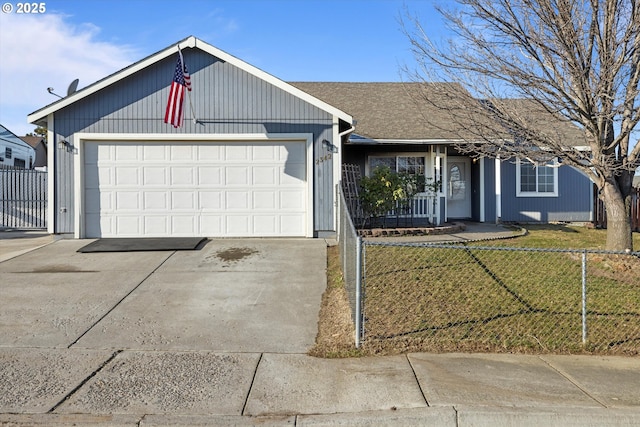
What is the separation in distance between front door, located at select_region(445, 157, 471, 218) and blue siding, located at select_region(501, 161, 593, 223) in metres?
1.17

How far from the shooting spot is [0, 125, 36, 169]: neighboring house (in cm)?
2500

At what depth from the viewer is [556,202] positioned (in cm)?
1560

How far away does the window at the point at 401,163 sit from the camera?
48.7 ft

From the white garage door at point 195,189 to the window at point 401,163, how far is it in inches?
150

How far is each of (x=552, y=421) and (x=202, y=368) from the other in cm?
320

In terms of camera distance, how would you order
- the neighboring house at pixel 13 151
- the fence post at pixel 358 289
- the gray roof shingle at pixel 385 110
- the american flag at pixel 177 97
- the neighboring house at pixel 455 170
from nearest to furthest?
the fence post at pixel 358 289, the american flag at pixel 177 97, the gray roof shingle at pixel 385 110, the neighboring house at pixel 455 170, the neighboring house at pixel 13 151

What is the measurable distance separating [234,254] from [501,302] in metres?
5.45

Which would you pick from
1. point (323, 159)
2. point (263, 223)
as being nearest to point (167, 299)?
point (263, 223)

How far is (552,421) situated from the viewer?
3.86m

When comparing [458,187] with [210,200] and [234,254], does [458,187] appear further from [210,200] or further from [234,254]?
[234,254]

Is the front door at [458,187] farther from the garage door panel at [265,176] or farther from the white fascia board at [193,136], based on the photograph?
the garage door panel at [265,176]

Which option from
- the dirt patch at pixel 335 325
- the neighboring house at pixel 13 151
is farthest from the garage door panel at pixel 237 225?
the neighboring house at pixel 13 151

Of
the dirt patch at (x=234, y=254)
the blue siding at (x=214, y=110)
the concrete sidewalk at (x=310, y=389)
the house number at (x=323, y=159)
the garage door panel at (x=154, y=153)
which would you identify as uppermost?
the blue siding at (x=214, y=110)

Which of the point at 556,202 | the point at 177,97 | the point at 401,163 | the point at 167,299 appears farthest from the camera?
the point at 556,202
